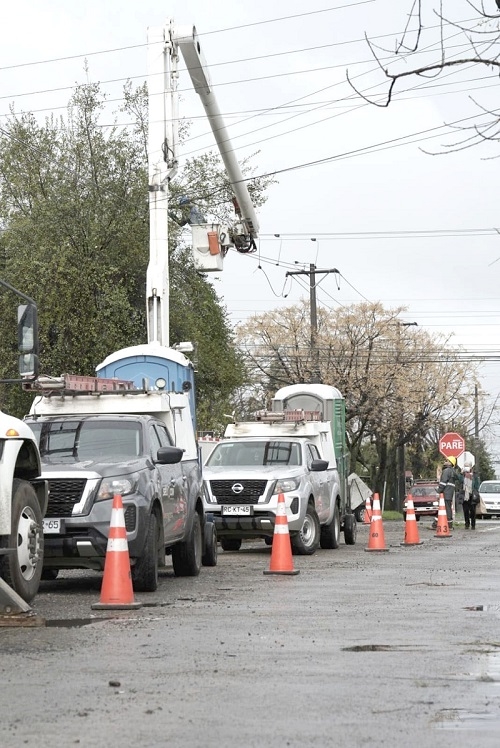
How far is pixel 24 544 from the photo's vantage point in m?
11.8

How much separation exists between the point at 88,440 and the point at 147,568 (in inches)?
83.6

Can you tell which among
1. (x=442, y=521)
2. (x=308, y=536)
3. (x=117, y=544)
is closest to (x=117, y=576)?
(x=117, y=544)

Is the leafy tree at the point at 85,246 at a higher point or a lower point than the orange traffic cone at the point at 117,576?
higher

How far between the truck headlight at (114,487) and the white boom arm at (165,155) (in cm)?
1356

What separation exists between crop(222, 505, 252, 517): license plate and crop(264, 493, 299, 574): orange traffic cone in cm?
489

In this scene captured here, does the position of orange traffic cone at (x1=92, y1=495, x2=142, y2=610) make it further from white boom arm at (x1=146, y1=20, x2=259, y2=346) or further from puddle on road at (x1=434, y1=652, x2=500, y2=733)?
white boom arm at (x1=146, y1=20, x2=259, y2=346)

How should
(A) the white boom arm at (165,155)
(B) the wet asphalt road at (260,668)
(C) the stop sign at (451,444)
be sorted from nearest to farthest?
(B) the wet asphalt road at (260,668), (A) the white boom arm at (165,155), (C) the stop sign at (451,444)

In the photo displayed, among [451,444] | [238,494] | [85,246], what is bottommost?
[238,494]

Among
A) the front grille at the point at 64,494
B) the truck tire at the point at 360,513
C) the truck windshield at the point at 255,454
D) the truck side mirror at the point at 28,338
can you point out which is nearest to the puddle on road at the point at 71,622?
the truck side mirror at the point at 28,338

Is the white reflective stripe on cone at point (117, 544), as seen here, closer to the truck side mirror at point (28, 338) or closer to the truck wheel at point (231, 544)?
the truck side mirror at point (28, 338)

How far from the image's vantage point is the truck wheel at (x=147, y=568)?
1402 centimetres

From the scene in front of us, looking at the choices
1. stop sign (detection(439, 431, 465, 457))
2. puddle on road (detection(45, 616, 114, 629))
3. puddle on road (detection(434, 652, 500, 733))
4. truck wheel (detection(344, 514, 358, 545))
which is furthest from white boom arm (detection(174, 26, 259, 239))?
puddle on road (detection(434, 652, 500, 733))

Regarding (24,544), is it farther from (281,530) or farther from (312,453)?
(312,453)

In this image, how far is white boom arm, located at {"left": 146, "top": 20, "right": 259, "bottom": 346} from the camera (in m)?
28.0
